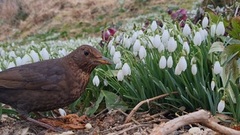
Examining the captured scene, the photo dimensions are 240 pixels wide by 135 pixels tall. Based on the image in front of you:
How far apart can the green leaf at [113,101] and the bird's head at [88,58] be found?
11.1 inches

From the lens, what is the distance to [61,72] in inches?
173

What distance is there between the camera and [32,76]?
4.40m

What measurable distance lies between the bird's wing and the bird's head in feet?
0.44

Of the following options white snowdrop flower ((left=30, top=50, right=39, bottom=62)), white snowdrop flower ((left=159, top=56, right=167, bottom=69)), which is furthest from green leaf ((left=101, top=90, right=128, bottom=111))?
white snowdrop flower ((left=30, top=50, right=39, bottom=62))

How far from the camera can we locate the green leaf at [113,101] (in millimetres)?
4516

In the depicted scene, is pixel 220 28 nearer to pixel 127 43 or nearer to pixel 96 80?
pixel 127 43

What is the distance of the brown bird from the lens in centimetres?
432

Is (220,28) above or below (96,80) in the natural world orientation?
above

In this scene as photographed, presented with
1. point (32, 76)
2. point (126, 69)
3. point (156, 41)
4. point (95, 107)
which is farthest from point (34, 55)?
point (156, 41)

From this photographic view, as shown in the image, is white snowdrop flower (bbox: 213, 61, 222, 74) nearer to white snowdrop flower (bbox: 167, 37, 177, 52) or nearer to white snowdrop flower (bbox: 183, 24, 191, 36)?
white snowdrop flower (bbox: 167, 37, 177, 52)

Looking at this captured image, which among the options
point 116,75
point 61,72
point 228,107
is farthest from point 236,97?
point 61,72

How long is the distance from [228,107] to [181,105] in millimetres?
393

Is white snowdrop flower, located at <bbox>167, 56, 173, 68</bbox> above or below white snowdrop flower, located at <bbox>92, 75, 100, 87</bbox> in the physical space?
above

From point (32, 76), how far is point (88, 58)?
419 mm
